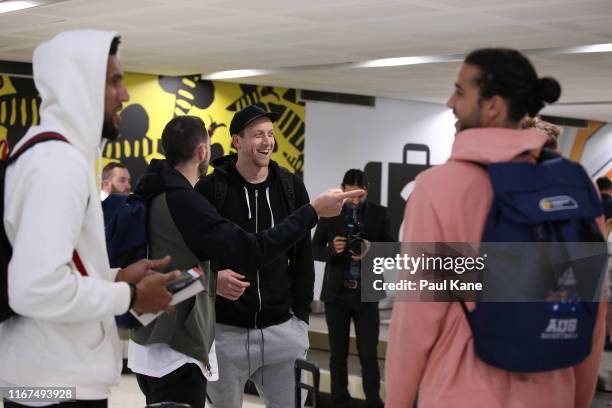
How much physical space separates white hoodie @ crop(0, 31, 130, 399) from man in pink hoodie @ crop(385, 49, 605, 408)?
2.27 feet

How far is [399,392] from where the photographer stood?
2.20 meters

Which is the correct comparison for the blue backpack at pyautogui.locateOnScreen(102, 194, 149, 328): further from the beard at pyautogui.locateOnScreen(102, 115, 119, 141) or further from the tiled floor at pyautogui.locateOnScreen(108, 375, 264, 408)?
the tiled floor at pyautogui.locateOnScreen(108, 375, 264, 408)

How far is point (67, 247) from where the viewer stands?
2033 mm

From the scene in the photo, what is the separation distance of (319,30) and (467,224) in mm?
5660

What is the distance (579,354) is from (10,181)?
1.38 m

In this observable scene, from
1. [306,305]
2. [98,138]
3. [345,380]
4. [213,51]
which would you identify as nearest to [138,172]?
[213,51]

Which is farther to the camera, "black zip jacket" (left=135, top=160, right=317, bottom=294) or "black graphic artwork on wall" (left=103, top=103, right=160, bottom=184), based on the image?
"black graphic artwork on wall" (left=103, top=103, right=160, bottom=184)

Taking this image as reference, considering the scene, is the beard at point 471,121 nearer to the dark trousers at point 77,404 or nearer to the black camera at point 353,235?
the dark trousers at point 77,404

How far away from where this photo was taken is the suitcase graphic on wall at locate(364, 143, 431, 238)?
12.9 m

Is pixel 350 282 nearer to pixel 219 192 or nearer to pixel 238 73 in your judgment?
pixel 219 192

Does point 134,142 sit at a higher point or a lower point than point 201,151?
lower

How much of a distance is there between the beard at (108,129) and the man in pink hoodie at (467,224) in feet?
2.51

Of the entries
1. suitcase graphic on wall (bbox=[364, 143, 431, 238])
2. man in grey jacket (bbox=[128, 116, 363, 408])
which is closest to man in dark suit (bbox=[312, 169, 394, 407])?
man in grey jacket (bbox=[128, 116, 363, 408])

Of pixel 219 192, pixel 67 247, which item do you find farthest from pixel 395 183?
pixel 67 247
